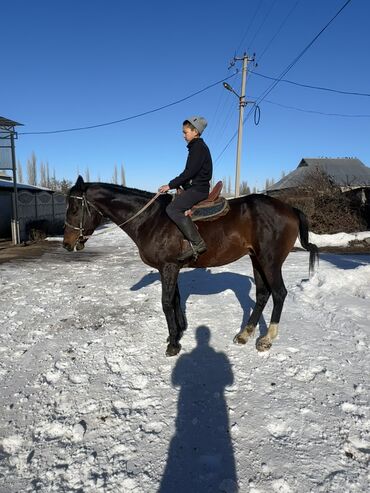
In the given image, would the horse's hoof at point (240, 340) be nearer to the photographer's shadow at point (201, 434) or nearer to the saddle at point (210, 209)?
the photographer's shadow at point (201, 434)

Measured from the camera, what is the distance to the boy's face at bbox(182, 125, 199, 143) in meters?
4.27

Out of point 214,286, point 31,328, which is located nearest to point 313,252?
point 214,286

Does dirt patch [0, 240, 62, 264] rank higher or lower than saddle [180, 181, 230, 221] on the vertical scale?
lower

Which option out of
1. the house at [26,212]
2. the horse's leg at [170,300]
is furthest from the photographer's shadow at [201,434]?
the house at [26,212]

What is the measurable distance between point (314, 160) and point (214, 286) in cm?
3442

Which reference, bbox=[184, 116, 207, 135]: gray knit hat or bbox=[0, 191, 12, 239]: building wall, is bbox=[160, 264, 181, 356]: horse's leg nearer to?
bbox=[184, 116, 207, 135]: gray knit hat

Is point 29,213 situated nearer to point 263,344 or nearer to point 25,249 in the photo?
point 25,249

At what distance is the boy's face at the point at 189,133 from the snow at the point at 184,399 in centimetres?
285

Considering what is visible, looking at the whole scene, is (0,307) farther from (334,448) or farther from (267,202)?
(334,448)

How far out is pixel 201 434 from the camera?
2.83 m

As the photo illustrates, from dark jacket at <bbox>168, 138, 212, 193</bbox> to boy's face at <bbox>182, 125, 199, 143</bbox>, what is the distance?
0.21 ft

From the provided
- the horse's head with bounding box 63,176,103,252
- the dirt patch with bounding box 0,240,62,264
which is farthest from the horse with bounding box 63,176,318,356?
the dirt patch with bounding box 0,240,62,264

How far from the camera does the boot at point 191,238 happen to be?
4250 millimetres

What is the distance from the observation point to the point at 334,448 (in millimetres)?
2654
